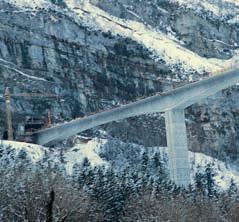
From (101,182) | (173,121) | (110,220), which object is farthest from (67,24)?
(110,220)

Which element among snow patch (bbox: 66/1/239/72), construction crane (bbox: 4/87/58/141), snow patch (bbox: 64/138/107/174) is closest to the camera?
snow patch (bbox: 64/138/107/174)

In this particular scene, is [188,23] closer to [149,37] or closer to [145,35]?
[149,37]

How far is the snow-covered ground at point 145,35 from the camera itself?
114 metres

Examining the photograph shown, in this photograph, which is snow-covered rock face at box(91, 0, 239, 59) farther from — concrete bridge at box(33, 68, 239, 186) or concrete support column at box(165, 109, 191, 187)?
concrete support column at box(165, 109, 191, 187)

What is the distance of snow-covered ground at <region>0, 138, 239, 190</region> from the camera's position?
243ft

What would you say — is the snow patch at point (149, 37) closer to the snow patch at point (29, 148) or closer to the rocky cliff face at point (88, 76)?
the rocky cliff face at point (88, 76)

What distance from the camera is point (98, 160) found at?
8412cm

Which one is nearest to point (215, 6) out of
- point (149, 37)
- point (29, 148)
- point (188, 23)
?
point (188, 23)

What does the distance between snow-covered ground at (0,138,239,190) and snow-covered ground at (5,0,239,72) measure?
21.2 meters

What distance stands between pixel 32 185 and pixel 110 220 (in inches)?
302

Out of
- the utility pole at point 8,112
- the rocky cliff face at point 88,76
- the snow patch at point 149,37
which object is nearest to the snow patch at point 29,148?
the utility pole at point 8,112

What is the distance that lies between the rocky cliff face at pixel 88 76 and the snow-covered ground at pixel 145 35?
1.66 meters

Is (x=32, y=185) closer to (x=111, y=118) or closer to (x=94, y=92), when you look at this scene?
(x=111, y=118)

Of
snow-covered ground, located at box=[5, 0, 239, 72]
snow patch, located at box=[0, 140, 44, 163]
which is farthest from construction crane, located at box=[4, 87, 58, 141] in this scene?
snow-covered ground, located at box=[5, 0, 239, 72]
